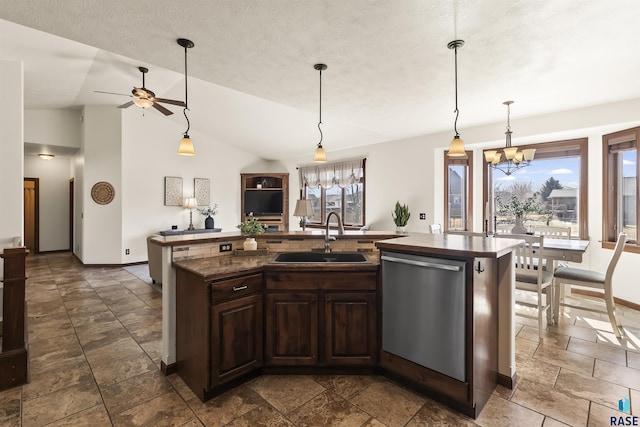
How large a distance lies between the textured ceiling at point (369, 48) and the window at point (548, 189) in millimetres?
990

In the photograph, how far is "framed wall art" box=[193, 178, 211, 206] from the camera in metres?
7.29

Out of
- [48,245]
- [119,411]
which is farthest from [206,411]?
[48,245]

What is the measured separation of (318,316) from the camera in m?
2.18

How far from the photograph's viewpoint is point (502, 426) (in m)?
1.72

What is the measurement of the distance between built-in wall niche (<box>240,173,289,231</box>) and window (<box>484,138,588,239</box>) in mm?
4756

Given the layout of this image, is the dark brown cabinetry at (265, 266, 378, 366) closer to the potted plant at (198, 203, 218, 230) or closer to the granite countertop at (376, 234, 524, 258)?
the granite countertop at (376, 234, 524, 258)

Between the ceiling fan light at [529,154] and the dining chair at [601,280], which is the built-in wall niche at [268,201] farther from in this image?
the dining chair at [601,280]

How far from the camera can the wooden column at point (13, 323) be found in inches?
82.4

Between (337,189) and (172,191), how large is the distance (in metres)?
3.81

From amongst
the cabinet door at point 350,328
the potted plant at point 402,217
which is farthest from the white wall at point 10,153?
the potted plant at point 402,217

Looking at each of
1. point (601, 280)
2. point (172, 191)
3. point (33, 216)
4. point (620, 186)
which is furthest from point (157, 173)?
point (620, 186)

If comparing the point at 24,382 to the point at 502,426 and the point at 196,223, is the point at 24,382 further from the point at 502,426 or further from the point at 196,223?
the point at 196,223

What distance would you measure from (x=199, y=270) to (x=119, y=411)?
970mm

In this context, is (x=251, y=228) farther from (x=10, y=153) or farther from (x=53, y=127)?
(x=53, y=127)
